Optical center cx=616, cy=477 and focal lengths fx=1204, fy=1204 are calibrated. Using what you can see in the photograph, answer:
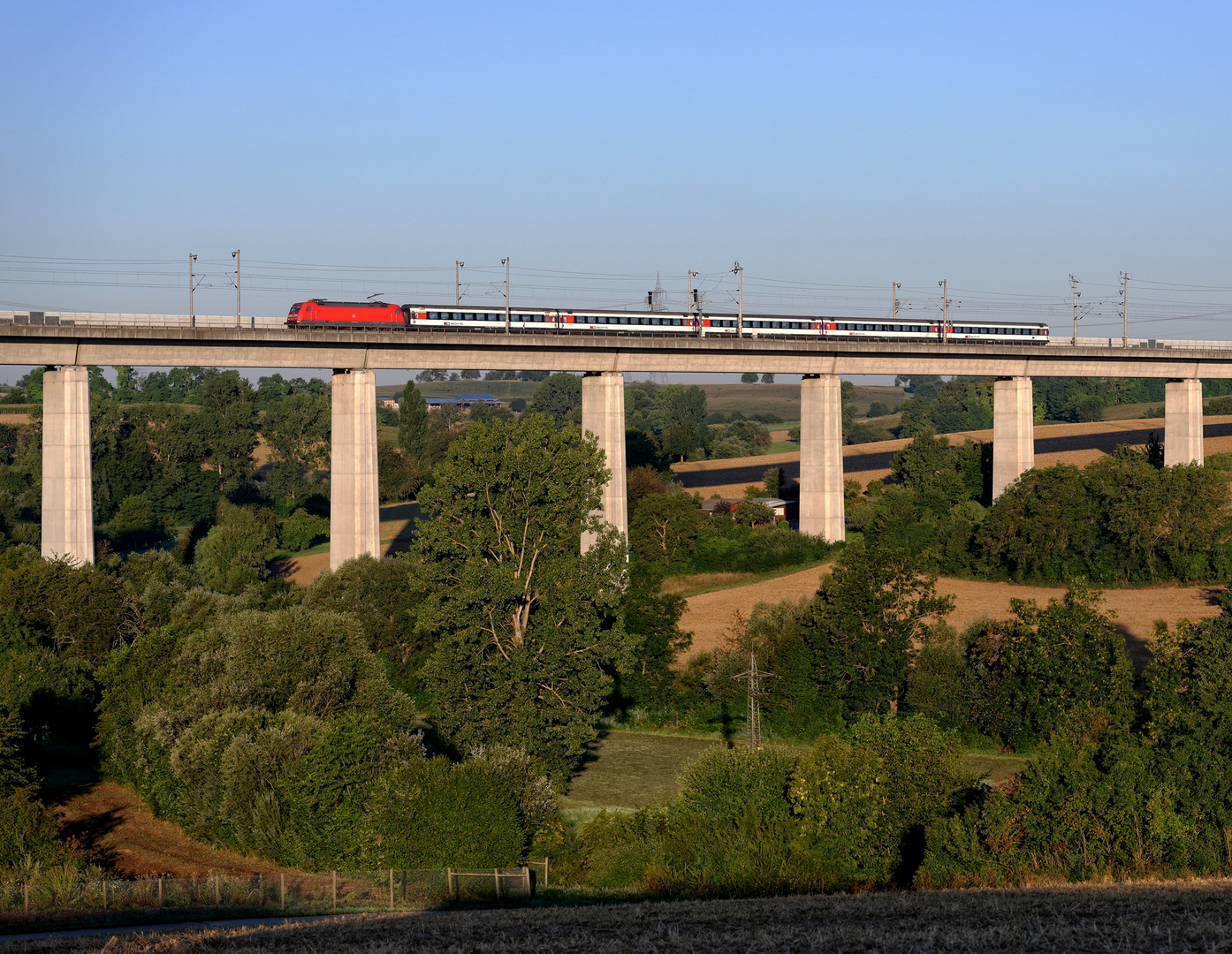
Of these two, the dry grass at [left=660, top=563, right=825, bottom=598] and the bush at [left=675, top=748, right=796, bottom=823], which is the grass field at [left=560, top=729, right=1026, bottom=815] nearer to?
the bush at [left=675, top=748, right=796, bottom=823]

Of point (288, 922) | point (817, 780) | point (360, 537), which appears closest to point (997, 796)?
point (817, 780)

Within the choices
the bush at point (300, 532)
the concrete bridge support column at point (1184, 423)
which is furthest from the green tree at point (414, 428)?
the concrete bridge support column at point (1184, 423)

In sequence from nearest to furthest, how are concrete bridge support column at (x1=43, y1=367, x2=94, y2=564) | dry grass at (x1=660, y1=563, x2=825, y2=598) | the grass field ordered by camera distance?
the grass field → concrete bridge support column at (x1=43, y1=367, x2=94, y2=564) → dry grass at (x1=660, y1=563, x2=825, y2=598)

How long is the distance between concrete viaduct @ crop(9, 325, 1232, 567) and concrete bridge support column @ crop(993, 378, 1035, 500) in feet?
0.34

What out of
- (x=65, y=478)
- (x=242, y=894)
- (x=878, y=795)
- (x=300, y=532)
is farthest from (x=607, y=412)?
(x=242, y=894)

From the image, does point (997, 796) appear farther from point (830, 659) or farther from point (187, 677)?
point (187, 677)

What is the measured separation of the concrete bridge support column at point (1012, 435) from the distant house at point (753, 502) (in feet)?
62.7

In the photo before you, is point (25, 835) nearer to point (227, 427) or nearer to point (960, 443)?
point (227, 427)

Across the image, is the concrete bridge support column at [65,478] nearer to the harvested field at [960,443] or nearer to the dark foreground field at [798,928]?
the dark foreground field at [798,928]

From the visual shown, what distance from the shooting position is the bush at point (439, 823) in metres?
34.9

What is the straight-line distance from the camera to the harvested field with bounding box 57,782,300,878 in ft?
126

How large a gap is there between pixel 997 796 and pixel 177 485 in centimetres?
11350

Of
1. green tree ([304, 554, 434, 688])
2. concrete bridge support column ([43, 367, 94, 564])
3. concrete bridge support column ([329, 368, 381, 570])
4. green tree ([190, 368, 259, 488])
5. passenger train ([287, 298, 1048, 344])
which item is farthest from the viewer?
green tree ([190, 368, 259, 488])

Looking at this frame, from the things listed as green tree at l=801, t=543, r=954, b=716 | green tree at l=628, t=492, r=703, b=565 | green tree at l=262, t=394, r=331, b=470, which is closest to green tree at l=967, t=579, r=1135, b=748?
green tree at l=801, t=543, r=954, b=716
